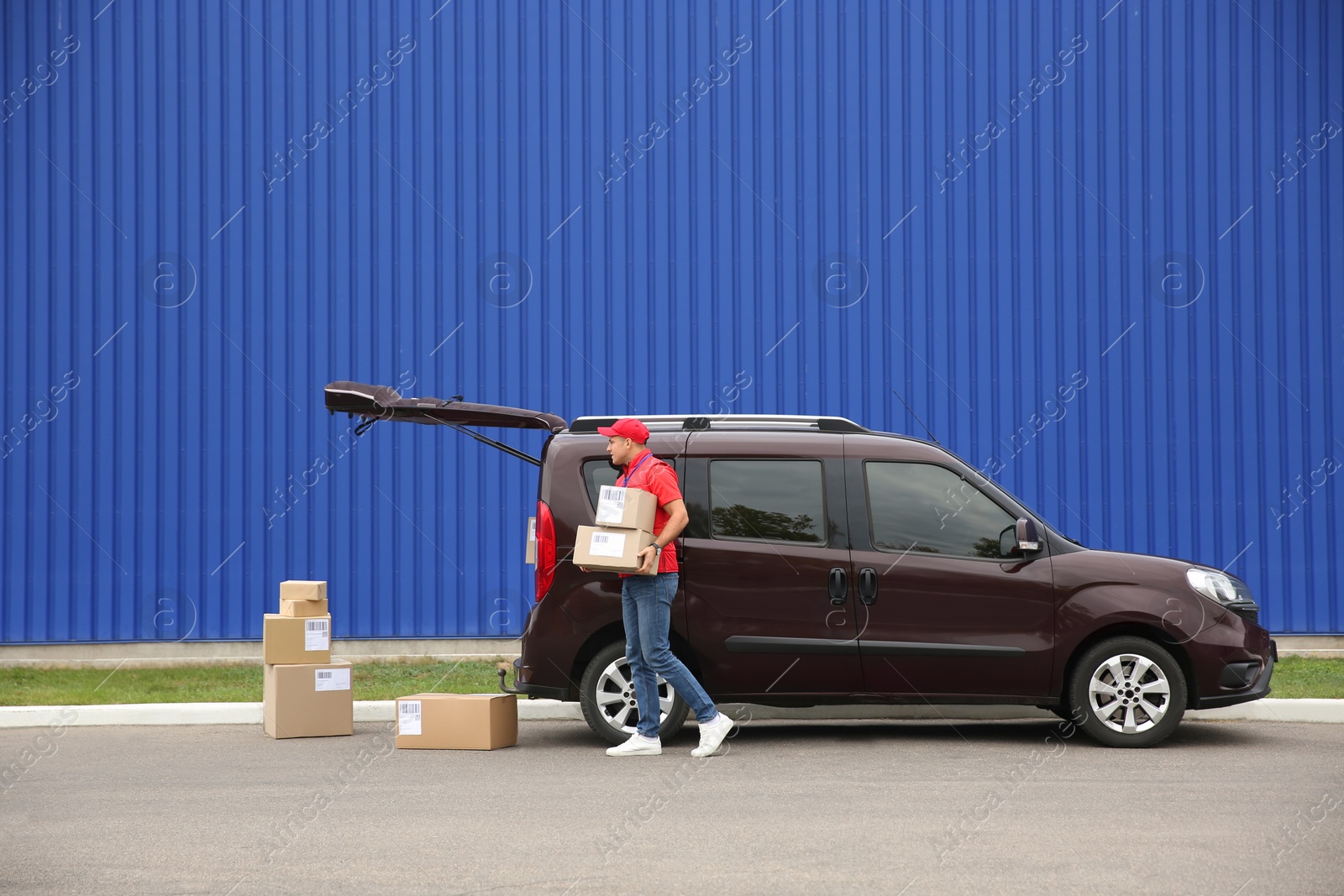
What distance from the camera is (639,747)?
7691 mm

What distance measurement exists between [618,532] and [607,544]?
0.29ft

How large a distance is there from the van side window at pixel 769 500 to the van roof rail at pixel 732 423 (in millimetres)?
334

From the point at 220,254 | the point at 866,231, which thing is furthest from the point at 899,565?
the point at 220,254

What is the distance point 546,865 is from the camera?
16.4 ft

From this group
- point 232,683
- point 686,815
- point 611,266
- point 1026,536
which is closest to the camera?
point 686,815

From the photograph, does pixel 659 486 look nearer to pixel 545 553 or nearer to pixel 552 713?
pixel 545 553

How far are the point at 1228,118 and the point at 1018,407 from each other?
3518 millimetres

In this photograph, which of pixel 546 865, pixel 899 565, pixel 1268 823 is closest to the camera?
pixel 546 865

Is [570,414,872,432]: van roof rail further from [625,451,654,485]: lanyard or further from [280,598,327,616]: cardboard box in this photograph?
[280,598,327,616]: cardboard box

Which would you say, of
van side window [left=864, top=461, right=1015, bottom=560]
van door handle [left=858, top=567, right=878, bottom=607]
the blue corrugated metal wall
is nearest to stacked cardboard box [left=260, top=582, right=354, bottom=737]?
van door handle [left=858, top=567, right=878, bottom=607]

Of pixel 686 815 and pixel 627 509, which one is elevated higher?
pixel 627 509

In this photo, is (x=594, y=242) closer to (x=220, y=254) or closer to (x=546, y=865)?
(x=220, y=254)

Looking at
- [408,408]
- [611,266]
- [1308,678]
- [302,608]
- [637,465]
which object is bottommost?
[1308,678]

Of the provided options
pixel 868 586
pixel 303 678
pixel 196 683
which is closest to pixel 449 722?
pixel 303 678
